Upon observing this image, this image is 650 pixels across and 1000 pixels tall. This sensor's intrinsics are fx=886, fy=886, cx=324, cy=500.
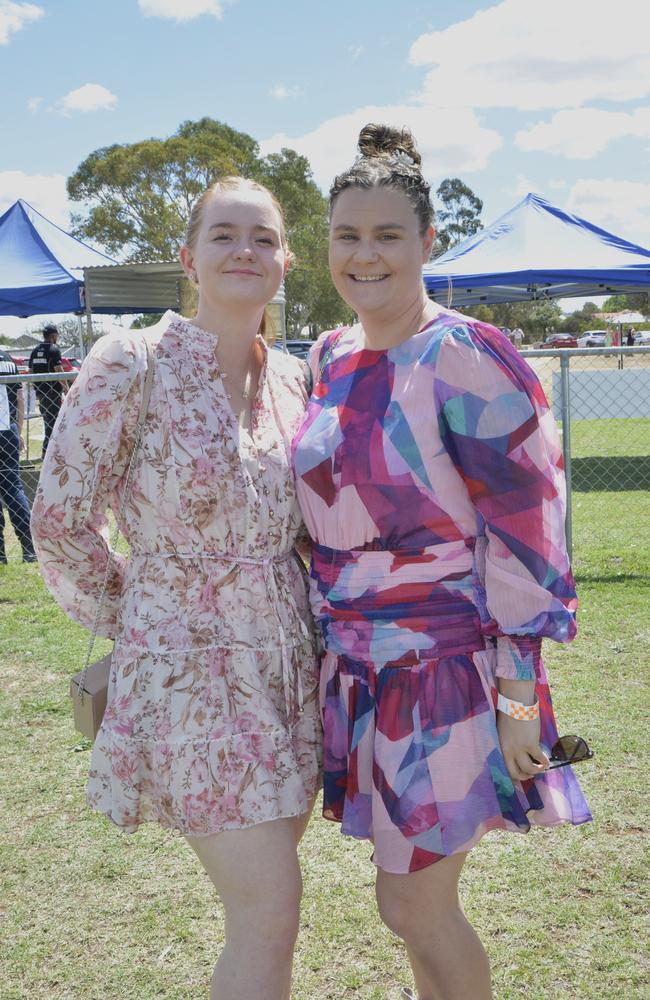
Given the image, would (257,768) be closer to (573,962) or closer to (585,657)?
(573,962)

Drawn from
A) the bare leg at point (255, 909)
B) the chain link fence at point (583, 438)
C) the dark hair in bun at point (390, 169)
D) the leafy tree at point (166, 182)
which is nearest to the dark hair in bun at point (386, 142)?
the dark hair in bun at point (390, 169)

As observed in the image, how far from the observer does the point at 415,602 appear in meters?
1.94

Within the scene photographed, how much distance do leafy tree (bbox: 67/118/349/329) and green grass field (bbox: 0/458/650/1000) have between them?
31095 mm

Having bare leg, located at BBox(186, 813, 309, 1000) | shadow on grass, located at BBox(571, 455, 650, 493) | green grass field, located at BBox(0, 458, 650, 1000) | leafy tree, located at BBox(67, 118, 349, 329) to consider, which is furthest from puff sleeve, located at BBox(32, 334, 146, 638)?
leafy tree, located at BBox(67, 118, 349, 329)

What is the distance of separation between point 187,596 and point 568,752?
904 mm

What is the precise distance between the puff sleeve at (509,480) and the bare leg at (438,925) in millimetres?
484

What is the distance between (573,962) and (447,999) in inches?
29.1

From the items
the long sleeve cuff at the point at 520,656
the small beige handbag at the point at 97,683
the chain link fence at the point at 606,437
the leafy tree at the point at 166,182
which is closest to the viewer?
the long sleeve cuff at the point at 520,656

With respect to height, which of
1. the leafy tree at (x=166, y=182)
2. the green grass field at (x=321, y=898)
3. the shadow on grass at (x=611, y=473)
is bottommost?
the shadow on grass at (x=611, y=473)

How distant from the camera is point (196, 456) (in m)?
1.97

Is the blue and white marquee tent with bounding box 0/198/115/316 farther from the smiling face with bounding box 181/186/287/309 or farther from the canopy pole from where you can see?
the smiling face with bounding box 181/186/287/309

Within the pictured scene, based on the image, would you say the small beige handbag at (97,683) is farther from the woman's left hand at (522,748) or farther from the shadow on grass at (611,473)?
the shadow on grass at (611,473)

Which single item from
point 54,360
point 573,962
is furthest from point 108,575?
point 54,360

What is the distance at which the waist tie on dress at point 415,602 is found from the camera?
6.36 feet
